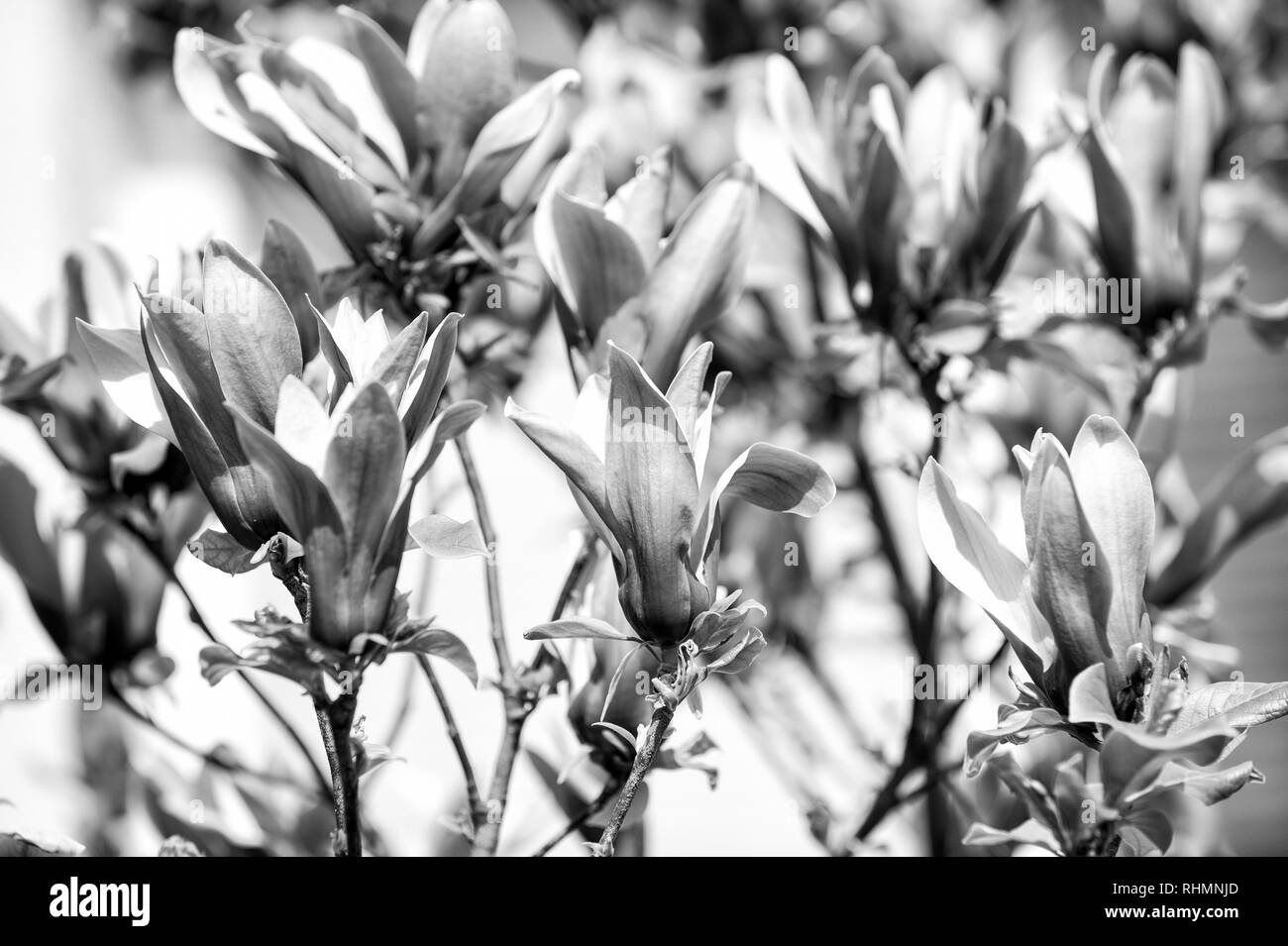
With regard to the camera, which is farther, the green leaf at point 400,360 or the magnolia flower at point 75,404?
the magnolia flower at point 75,404

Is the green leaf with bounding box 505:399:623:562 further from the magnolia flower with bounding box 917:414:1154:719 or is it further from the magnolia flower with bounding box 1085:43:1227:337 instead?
the magnolia flower with bounding box 1085:43:1227:337

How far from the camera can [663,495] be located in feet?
1.33

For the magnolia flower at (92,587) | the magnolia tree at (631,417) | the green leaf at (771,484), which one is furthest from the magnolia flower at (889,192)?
the magnolia flower at (92,587)

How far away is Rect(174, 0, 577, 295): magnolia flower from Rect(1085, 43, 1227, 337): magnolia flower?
312 mm

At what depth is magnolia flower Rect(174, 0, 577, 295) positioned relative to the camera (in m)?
0.51

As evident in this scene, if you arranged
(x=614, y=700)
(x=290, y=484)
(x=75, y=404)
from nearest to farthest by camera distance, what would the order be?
(x=290, y=484)
(x=614, y=700)
(x=75, y=404)

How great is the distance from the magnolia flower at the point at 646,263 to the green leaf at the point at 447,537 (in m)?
0.12

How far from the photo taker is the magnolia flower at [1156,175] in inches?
24.3

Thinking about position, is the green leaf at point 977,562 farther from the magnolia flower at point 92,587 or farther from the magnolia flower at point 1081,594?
the magnolia flower at point 92,587

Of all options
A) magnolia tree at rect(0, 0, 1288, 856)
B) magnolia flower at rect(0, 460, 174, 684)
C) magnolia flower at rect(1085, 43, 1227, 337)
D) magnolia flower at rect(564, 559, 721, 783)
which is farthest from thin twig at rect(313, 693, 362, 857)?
magnolia flower at rect(1085, 43, 1227, 337)

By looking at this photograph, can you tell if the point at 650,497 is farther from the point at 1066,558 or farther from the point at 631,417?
the point at 1066,558

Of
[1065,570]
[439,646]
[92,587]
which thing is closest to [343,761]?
[439,646]

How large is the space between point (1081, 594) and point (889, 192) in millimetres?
269

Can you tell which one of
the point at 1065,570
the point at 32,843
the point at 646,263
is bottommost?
the point at 32,843
